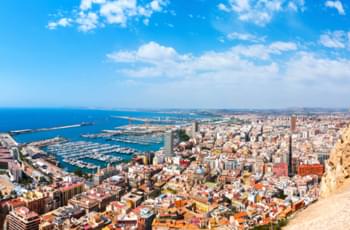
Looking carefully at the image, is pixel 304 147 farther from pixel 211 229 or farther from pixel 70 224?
pixel 70 224

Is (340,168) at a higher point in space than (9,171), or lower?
higher

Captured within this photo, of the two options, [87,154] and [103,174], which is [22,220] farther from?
[87,154]

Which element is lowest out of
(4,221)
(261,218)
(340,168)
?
(4,221)

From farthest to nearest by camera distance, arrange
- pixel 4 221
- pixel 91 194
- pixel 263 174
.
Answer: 1. pixel 263 174
2. pixel 91 194
3. pixel 4 221

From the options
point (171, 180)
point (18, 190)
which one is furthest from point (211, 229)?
point (18, 190)

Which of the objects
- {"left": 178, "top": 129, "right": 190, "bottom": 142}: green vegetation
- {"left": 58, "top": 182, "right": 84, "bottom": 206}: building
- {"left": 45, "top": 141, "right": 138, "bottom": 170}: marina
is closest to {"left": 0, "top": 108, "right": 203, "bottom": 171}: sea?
{"left": 45, "top": 141, "right": 138, "bottom": 170}: marina

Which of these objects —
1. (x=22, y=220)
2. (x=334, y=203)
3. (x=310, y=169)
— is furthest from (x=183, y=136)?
(x=334, y=203)

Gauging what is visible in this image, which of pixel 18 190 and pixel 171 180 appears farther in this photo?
pixel 171 180
